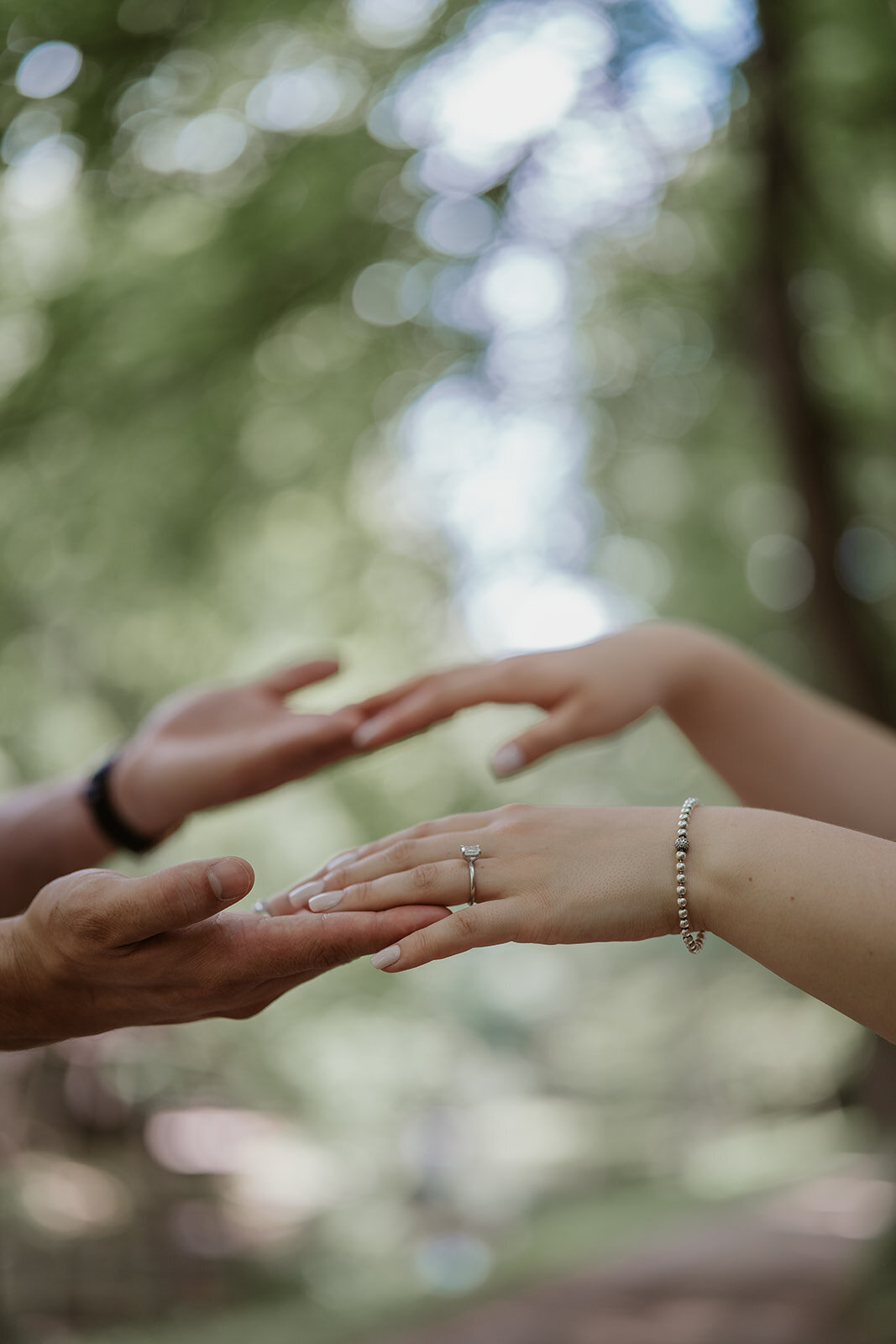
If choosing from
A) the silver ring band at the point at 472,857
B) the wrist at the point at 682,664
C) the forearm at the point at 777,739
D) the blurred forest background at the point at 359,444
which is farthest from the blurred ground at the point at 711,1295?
the silver ring band at the point at 472,857

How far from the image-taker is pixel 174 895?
4.16 ft

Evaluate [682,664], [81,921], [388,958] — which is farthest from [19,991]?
[682,664]

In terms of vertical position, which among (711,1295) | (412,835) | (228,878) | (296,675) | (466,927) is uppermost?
(296,675)

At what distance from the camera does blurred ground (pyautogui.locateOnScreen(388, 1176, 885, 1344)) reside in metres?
5.88

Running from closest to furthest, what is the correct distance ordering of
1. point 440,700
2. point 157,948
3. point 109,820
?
point 157,948, point 440,700, point 109,820

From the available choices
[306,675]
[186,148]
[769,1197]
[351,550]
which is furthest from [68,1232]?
Answer: [769,1197]

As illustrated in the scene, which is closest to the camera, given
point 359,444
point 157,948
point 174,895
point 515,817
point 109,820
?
point 174,895

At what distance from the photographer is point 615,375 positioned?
6688mm

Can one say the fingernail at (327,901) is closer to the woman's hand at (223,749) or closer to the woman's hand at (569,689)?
the woman's hand at (569,689)

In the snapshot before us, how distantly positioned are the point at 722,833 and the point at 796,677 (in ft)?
18.2

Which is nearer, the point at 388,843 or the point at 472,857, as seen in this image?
the point at 472,857

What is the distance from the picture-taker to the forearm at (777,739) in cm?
196

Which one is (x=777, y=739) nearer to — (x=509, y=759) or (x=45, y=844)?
(x=509, y=759)

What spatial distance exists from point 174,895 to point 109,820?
1136mm
